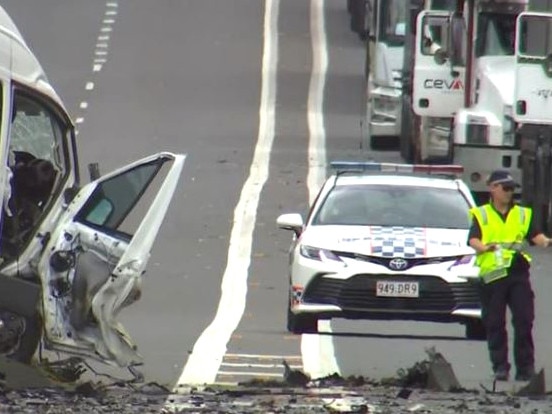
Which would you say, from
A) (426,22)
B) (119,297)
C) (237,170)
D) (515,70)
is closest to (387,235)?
(119,297)

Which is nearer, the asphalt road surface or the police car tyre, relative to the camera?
the police car tyre

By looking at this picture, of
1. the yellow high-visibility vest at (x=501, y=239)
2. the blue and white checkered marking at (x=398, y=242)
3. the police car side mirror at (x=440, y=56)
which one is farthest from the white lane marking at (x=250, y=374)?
the police car side mirror at (x=440, y=56)

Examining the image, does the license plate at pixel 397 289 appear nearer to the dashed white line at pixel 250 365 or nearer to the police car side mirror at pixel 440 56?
the dashed white line at pixel 250 365

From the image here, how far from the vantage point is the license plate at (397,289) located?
18672 millimetres

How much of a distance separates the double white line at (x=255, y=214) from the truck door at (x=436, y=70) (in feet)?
6.71

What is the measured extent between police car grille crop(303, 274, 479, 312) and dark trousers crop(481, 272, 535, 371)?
1535mm

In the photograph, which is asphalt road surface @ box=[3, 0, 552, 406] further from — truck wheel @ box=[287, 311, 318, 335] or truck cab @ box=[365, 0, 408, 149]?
truck cab @ box=[365, 0, 408, 149]

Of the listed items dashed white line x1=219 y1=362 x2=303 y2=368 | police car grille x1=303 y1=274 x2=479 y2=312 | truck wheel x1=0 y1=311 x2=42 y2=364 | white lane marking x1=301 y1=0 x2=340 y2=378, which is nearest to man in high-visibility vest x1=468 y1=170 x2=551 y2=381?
white lane marking x1=301 y1=0 x2=340 y2=378

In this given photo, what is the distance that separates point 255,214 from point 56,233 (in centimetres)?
1495

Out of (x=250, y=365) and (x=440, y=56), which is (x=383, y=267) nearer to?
(x=250, y=365)

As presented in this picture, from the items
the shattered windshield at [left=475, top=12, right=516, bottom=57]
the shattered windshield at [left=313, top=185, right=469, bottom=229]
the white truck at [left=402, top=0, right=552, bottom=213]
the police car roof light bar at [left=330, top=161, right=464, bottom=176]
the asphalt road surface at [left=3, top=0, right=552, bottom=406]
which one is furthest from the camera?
the shattered windshield at [left=475, top=12, right=516, bottom=57]

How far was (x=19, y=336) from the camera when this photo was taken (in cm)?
1506

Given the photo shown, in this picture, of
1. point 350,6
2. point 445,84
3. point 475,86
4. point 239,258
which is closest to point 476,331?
point 239,258

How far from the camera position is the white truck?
2752 centimetres
